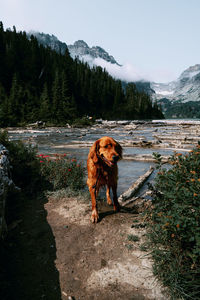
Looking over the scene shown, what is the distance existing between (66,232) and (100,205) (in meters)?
1.31

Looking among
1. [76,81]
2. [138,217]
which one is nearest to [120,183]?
[138,217]

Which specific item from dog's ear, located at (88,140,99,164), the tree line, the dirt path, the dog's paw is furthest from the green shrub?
the tree line

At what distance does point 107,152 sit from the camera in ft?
11.8

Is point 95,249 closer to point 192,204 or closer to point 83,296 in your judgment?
point 83,296

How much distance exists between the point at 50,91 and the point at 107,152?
6998 cm

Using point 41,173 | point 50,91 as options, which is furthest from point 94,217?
point 50,91

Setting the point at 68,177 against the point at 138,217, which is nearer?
the point at 138,217

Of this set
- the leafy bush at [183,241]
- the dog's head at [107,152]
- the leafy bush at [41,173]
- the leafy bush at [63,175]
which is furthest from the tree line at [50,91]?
the leafy bush at [183,241]

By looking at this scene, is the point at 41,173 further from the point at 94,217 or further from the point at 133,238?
the point at 133,238

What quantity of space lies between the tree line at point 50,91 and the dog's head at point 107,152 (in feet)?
88.3

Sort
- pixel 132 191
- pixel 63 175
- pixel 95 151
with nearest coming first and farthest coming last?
pixel 95 151 < pixel 132 191 < pixel 63 175

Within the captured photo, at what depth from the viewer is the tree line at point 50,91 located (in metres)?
47.8

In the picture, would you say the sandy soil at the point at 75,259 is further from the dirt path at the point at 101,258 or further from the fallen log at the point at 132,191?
the fallen log at the point at 132,191

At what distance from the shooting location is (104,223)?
157 inches
